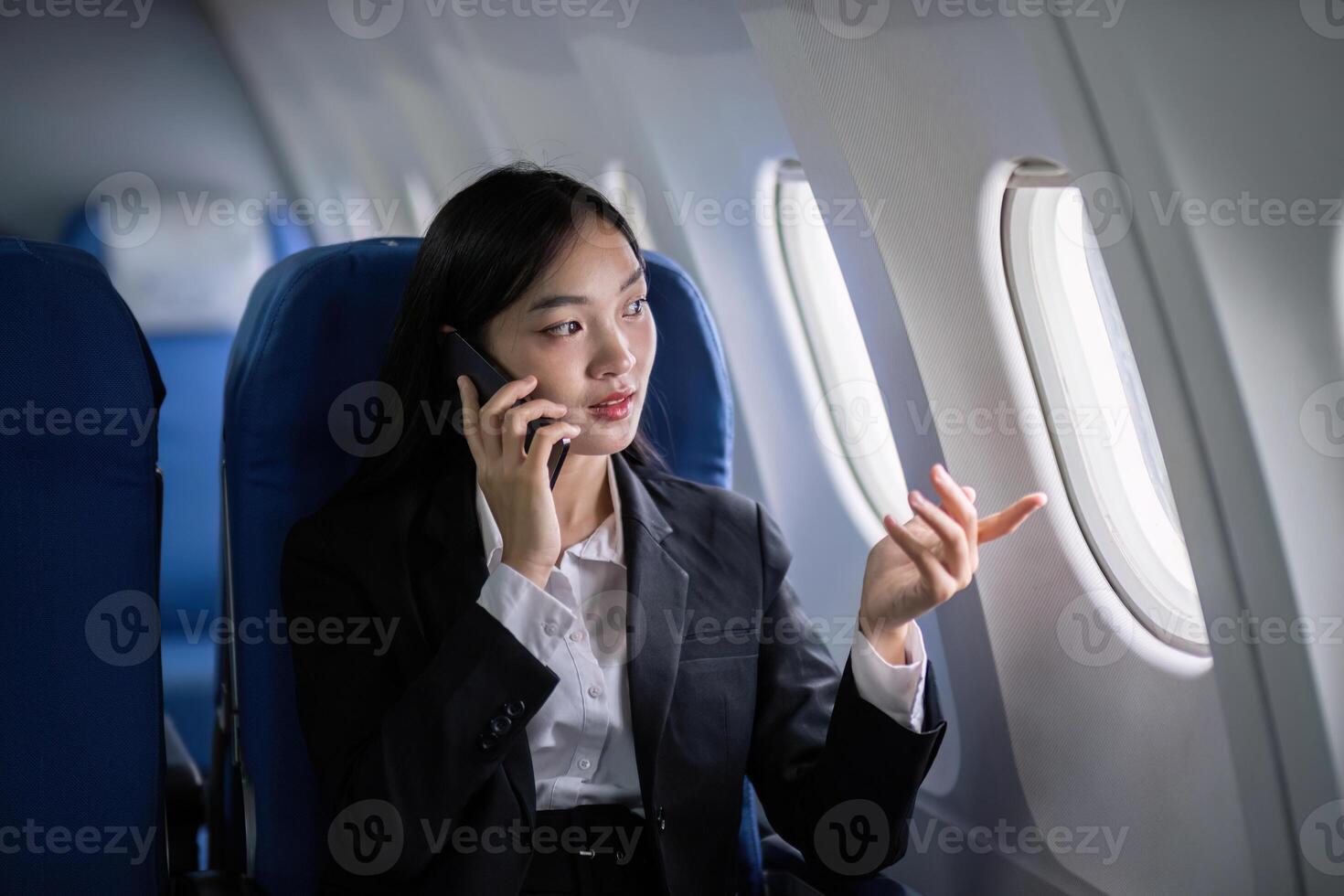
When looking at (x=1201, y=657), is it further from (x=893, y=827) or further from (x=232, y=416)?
(x=232, y=416)

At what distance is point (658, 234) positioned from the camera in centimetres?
329

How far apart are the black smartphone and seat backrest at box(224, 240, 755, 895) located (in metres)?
0.23

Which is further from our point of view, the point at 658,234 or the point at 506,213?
the point at 658,234

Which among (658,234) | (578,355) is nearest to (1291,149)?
(578,355)

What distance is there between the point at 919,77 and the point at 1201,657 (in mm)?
1037

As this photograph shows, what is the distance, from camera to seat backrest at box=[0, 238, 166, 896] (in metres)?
1.90

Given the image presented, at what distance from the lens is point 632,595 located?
201 centimetres
